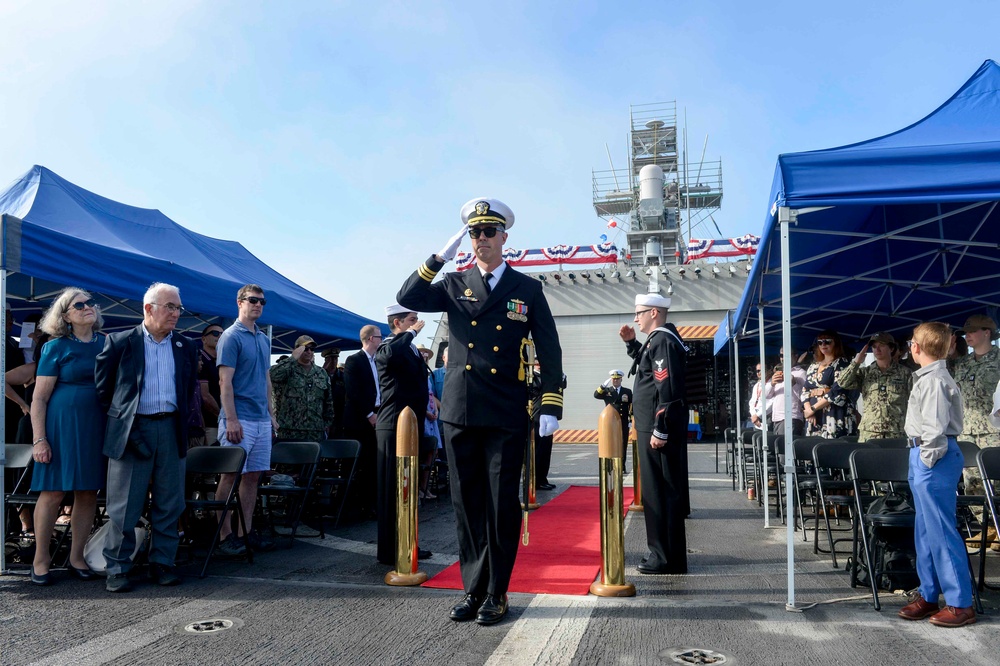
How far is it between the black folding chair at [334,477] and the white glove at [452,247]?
3.09 metres

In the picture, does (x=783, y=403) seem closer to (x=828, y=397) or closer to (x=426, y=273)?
(x=828, y=397)

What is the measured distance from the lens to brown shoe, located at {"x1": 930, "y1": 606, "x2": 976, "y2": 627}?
356cm

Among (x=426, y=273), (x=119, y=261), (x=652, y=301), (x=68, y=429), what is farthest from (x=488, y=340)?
(x=119, y=261)

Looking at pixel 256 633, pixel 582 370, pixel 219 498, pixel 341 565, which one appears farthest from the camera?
pixel 582 370

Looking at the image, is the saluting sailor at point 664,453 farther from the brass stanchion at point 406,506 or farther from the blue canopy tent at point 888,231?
the brass stanchion at point 406,506

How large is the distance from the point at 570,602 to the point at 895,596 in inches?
74.5

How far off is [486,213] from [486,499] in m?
1.53

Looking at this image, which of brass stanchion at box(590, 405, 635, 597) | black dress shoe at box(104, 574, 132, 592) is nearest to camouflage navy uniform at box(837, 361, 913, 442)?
brass stanchion at box(590, 405, 635, 597)

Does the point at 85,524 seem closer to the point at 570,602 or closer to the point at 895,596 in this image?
the point at 570,602

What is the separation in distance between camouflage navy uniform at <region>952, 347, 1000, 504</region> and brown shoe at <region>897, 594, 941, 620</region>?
8.65 feet

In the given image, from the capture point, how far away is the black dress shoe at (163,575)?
454 cm

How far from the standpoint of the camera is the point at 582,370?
24453 millimetres

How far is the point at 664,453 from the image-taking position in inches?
193

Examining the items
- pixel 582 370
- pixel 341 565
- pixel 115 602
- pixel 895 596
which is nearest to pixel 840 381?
pixel 895 596
